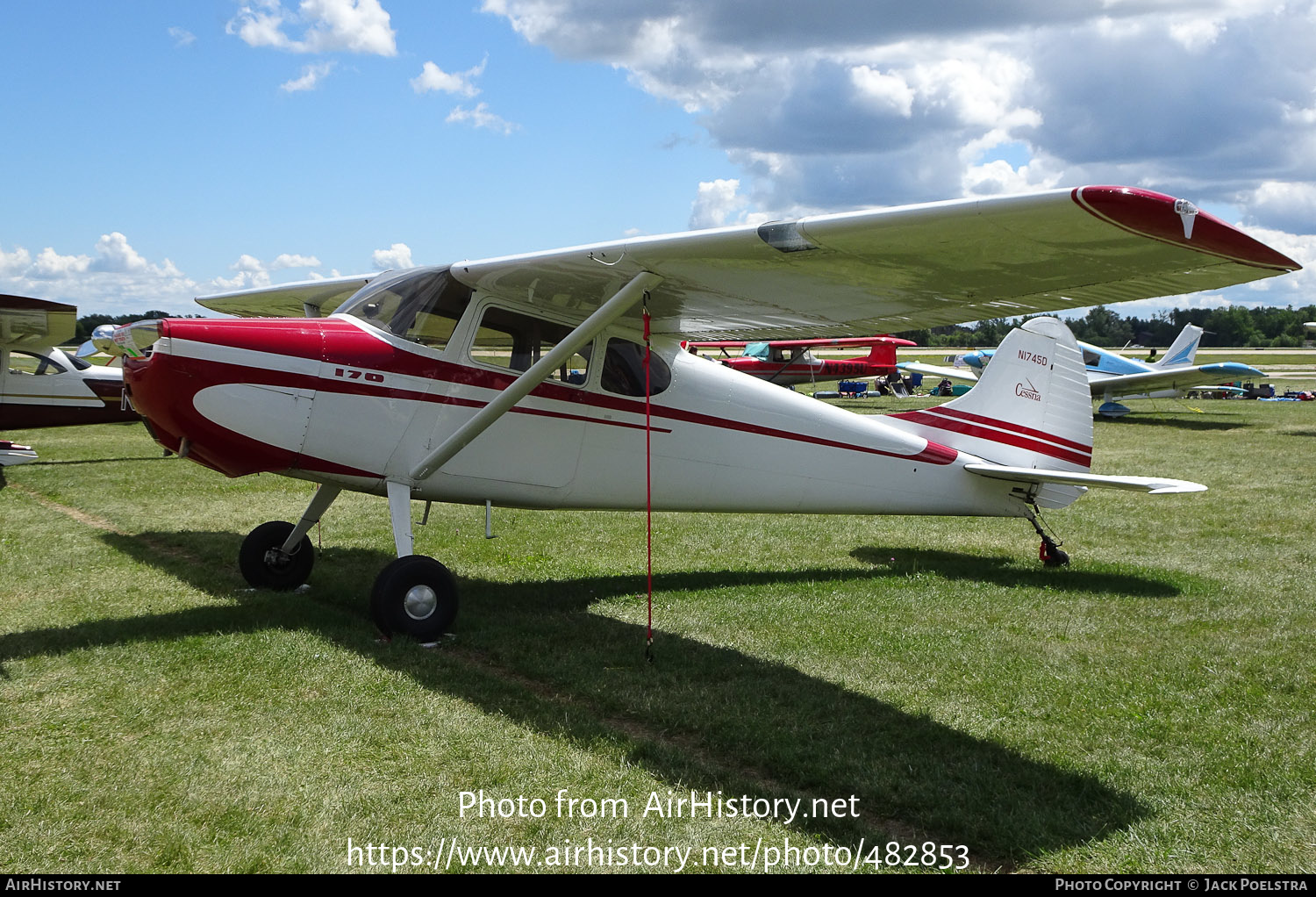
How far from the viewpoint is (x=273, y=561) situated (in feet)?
23.1

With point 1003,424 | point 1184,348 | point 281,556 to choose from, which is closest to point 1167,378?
point 1184,348

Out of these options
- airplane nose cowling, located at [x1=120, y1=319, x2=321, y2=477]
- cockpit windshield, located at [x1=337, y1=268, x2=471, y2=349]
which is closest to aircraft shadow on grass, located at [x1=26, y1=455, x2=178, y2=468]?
airplane nose cowling, located at [x1=120, y1=319, x2=321, y2=477]

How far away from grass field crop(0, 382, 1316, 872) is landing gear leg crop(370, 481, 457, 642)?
0.49 ft

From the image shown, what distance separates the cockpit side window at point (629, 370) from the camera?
654 cm

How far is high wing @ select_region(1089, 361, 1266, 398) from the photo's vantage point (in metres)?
24.4

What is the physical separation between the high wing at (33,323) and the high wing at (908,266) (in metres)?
9.83

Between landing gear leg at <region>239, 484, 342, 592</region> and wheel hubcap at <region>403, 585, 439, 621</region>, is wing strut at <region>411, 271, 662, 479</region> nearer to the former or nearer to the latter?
wheel hubcap at <region>403, 585, 439, 621</region>

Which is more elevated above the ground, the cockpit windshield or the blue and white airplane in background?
the cockpit windshield

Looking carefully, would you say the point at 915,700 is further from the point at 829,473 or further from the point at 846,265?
the point at 829,473

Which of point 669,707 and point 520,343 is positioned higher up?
point 520,343

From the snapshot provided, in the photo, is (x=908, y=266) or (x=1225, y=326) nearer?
(x=908, y=266)

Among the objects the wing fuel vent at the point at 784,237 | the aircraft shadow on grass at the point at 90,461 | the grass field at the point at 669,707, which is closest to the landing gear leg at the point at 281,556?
the grass field at the point at 669,707

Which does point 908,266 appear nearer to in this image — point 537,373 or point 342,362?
point 537,373
